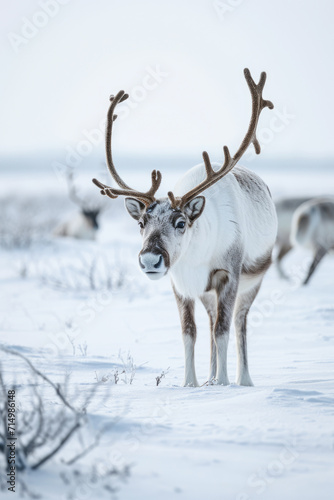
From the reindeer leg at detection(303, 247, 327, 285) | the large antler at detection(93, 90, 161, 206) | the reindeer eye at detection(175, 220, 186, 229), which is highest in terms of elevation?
the large antler at detection(93, 90, 161, 206)

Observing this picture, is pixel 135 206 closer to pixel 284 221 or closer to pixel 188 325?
pixel 188 325

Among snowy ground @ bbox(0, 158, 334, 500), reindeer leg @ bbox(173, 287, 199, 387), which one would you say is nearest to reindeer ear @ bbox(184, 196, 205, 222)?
reindeer leg @ bbox(173, 287, 199, 387)

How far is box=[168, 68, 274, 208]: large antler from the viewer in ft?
15.9

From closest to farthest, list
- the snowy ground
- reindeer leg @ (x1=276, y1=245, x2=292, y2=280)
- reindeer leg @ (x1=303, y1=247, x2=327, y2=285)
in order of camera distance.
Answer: the snowy ground < reindeer leg @ (x1=303, y1=247, x2=327, y2=285) < reindeer leg @ (x1=276, y1=245, x2=292, y2=280)

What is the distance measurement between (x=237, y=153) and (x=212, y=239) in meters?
0.67

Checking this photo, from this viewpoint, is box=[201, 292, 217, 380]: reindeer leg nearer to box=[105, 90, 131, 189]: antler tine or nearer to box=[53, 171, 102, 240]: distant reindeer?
box=[105, 90, 131, 189]: antler tine

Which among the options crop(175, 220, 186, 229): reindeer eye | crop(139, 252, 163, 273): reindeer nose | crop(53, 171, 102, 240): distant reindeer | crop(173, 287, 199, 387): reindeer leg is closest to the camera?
crop(139, 252, 163, 273): reindeer nose

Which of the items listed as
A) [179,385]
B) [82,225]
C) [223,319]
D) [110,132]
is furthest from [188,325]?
[82,225]

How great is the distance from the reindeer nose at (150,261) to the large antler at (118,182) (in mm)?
531

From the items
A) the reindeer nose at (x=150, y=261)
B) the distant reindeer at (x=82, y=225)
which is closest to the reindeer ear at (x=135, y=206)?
the reindeer nose at (x=150, y=261)

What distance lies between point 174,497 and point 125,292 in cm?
740

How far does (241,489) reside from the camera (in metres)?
2.97

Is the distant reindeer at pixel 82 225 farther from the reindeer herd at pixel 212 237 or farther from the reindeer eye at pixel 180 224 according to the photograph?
the reindeer eye at pixel 180 224

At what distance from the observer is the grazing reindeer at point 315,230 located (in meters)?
11.4
